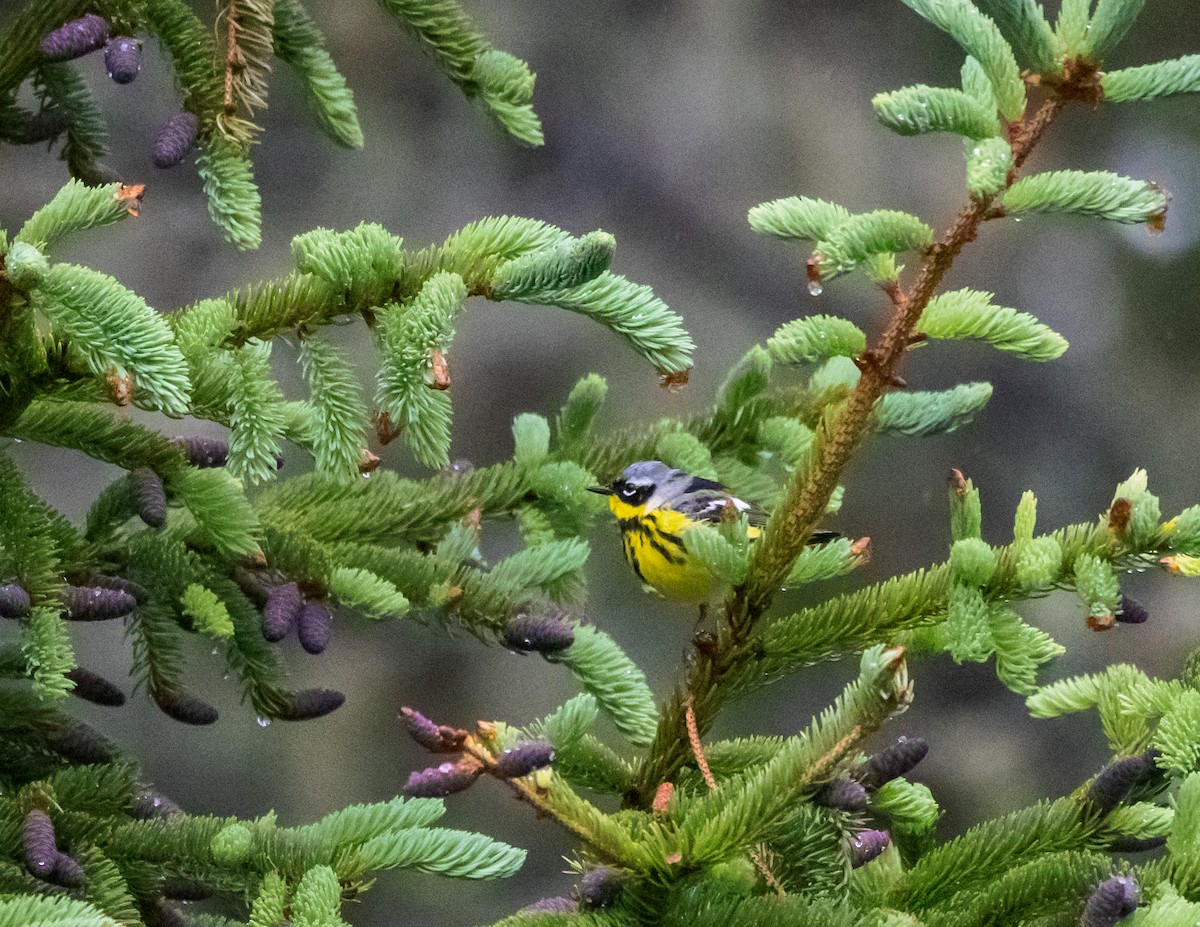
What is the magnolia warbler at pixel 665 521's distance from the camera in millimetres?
1541

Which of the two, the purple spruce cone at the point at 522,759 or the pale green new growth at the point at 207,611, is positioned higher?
the pale green new growth at the point at 207,611

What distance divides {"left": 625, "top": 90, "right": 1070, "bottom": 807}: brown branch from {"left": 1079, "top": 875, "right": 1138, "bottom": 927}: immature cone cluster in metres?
0.25

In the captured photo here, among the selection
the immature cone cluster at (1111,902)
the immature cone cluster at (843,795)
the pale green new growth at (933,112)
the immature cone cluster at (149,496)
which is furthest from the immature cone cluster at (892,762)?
the immature cone cluster at (149,496)

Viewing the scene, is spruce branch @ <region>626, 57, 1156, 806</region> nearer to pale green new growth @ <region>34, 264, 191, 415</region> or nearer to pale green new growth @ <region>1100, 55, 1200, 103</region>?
pale green new growth @ <region>1100, 55, 1200, 103</region>

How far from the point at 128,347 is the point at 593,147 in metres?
2.24

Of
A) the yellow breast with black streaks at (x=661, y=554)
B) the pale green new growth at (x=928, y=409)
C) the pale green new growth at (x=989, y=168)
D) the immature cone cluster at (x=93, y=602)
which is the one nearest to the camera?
the pale green new growth at (x=989, y=168)

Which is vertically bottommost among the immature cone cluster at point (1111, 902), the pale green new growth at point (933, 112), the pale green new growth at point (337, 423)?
the immature cone cluster at point (1111, 902)

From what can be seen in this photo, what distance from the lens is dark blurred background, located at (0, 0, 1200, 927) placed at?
2.57 meters

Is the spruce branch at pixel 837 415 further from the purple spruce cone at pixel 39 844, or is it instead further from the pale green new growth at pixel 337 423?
the purple spruce cone at pixel 39 844

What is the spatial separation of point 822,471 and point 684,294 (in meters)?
2.08

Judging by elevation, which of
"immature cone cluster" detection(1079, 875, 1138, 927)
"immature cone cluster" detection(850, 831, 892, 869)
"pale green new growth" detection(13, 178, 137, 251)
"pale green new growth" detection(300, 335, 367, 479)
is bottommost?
"immature cone cluster" detection(850, 831, 892, 869)

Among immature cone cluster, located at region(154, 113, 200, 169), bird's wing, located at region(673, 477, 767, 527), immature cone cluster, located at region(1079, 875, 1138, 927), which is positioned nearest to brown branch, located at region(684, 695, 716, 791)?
immature cone cluster, located at region(1079, 875, 1138, 927)

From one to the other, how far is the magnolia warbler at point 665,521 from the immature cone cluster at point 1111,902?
81 centimetres

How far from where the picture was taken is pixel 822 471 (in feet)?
2.45
